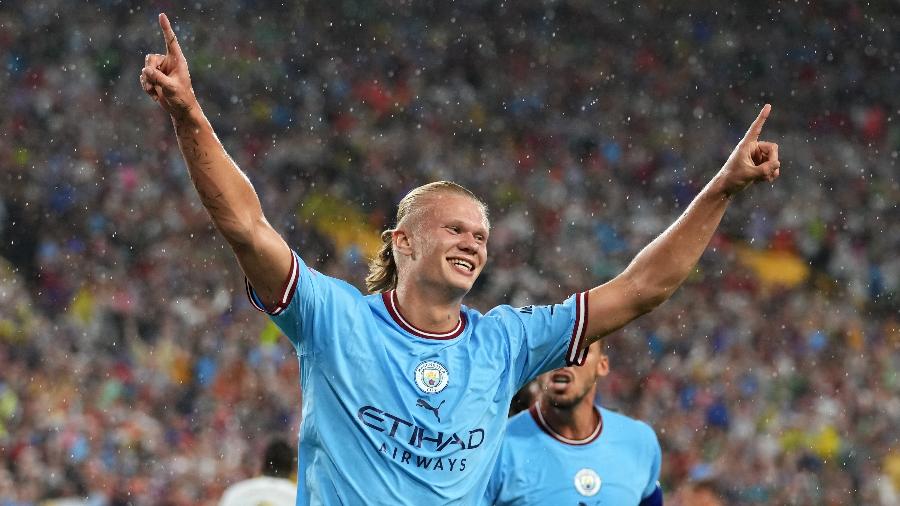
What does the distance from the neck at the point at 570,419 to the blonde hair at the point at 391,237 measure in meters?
1.60

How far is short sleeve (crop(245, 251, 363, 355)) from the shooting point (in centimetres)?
299

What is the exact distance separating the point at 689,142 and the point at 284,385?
5.98 m

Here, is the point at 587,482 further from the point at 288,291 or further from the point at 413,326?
the point at 288,291

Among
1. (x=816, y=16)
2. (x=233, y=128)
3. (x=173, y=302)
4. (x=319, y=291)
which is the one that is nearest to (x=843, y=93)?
(x=816, y=16)

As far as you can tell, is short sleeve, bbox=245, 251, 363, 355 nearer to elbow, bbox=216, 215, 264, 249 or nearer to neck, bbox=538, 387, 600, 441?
elbow, bbox=216, 215, 264, 249

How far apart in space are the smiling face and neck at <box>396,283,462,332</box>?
19mm

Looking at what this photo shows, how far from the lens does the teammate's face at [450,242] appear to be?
127 inches

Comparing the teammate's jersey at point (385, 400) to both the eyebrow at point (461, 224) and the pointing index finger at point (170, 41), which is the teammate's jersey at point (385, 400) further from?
the pointing index finger at point (170, 41)

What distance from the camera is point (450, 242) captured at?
10.7ft

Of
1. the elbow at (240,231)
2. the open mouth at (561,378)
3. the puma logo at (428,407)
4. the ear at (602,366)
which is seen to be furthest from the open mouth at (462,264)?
the ear at (602,366)

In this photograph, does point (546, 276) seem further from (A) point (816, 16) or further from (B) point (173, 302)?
(A) point (816, 16)

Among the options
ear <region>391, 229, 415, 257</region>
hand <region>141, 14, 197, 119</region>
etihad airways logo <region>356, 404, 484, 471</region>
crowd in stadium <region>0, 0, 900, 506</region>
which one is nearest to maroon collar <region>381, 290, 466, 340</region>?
ear <region>391, 229, 415, 257</region>

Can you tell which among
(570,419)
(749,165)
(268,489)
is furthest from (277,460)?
(749,165)

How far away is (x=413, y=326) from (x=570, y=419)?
6.46 ft
